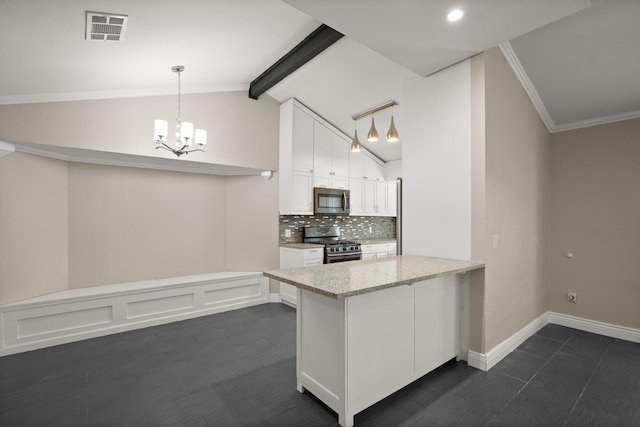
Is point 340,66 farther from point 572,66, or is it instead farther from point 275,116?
point 572,66

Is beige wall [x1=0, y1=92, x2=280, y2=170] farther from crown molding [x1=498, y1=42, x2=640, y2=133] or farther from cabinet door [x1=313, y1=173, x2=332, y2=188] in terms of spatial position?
crown molding [x1=498, y1=42, x2=640, y2=133]

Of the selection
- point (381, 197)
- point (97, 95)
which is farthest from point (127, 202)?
point (381, 197)

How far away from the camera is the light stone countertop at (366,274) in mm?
1694

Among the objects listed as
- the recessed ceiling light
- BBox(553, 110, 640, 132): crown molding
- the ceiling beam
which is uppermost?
the ceiling beam

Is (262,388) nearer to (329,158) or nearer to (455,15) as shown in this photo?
(455,15)

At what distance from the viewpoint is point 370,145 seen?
5688 millimetres

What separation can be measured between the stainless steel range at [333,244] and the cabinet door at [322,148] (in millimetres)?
1033

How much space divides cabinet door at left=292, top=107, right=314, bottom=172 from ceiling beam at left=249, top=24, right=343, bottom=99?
66 centimetres

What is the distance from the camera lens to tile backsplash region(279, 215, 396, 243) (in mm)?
5020

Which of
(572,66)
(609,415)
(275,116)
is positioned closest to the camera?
(609,415)

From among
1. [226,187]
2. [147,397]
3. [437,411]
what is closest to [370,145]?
[226,187]

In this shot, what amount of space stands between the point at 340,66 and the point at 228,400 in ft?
12.0

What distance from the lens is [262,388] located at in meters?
2.30

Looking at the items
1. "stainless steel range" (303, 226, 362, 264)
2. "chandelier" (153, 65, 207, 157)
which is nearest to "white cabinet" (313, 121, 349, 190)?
"stainless steel range" (303, 226, 362, 264)
